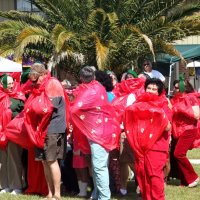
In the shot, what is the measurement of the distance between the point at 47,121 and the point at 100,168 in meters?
0.92

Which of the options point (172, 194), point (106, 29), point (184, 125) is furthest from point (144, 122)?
point (106, 29)

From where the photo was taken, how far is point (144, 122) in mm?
7555

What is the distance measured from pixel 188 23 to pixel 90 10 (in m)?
2.61

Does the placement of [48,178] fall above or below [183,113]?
below

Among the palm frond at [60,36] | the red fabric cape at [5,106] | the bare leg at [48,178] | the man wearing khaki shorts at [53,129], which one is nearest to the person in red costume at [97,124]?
the man wearing khaki shorts at [53,129]

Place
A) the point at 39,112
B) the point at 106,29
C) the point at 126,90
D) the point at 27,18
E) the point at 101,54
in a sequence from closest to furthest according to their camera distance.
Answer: the point at 39,112
the point at 126,90
the point at 101,54
the point at 106,29
the point at 27,18

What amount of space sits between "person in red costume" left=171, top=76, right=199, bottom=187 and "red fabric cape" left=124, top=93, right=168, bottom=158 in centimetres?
170

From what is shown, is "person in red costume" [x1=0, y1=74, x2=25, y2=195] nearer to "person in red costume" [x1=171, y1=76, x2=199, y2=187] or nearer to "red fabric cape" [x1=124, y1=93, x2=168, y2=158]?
"red fabric cape" [x1=124, y1=93, x2=168, y2=158]

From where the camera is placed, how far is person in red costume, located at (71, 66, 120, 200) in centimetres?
784

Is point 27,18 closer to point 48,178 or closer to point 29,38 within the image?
point 29,38

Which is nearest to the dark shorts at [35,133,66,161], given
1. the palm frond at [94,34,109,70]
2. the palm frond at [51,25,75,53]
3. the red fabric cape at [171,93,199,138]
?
the red fabric cape at [171,93,199,138]

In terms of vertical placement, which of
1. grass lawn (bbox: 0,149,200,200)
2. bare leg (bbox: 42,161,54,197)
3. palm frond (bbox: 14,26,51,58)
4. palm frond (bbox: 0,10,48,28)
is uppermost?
palm frond (bbox: 0,10,48,28)

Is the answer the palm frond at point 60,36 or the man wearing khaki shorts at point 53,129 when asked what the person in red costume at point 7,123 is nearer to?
the man wearing khaki shorts at point 53,129

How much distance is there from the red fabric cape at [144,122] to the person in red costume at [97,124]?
31 cm
